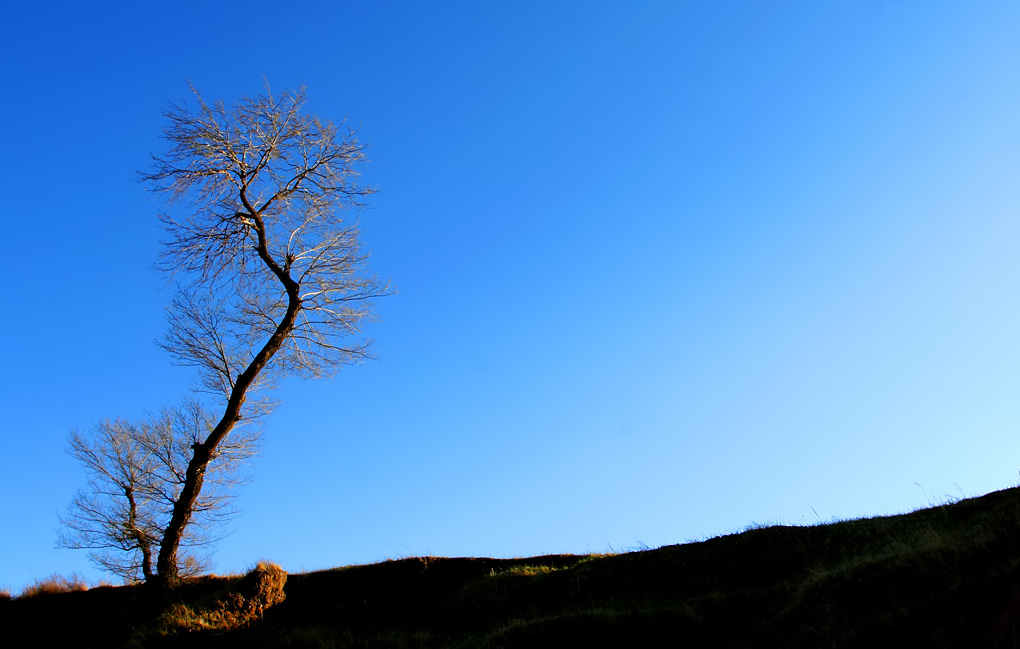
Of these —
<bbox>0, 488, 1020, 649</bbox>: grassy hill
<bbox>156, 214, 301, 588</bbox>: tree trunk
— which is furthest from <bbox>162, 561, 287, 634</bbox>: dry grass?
<bbox>156, 214, 301, 588</bbox>: tree trunk

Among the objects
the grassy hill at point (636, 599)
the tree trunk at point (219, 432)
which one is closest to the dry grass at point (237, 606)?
the grassy hill at point (636, 599)

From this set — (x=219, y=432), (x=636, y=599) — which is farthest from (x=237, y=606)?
(x=636, y=599)

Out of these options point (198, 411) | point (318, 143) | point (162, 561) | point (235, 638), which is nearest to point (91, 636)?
point (162, 561)

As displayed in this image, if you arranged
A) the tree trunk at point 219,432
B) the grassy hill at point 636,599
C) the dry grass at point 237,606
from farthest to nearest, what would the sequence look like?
1. the tree trunk at point 219,432
2. the dry grass at point 237,606
3. the grassy hill at point 636,599

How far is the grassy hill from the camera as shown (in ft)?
26.8

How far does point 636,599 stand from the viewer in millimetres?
10984

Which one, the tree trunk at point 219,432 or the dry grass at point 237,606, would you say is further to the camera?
the tree trunk at point 219,432

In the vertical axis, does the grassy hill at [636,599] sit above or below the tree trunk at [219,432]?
below

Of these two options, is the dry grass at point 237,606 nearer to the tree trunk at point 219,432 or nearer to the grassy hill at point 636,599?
the grassy hill at point 636,599

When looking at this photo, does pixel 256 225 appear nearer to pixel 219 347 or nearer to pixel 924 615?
pixel 219 347

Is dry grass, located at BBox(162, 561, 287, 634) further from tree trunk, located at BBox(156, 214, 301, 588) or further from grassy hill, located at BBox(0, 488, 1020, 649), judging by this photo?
tree trunk, located at BBox(156, 214, 301, 588)

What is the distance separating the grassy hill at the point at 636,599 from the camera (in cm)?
816

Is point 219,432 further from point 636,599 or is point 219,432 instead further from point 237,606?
point 636,599

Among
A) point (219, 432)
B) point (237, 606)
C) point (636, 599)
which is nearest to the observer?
point (636, 599)
